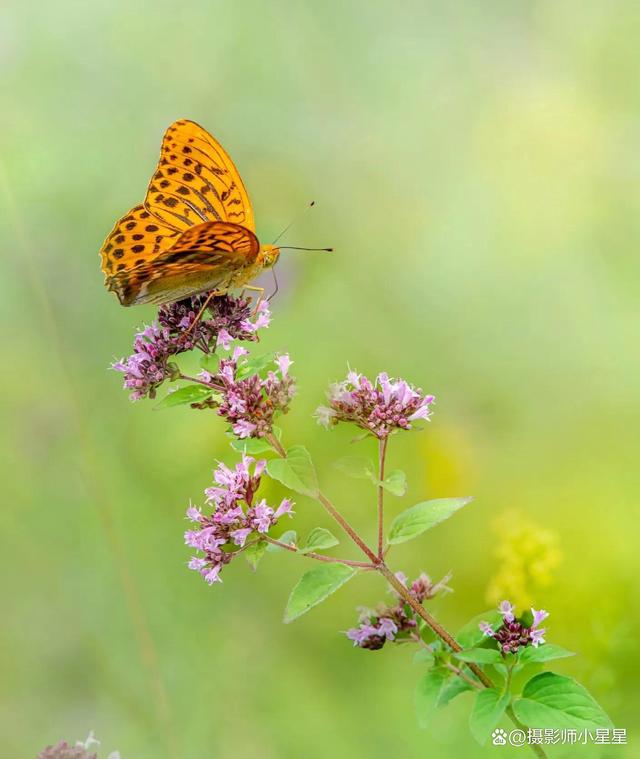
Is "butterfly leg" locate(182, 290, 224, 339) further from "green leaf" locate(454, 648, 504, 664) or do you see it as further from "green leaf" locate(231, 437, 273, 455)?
"green leaf" locate(454, 648, 504, 664)

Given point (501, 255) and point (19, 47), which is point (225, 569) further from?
point (19, 47)

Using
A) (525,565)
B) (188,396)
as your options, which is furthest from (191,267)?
(525,565)

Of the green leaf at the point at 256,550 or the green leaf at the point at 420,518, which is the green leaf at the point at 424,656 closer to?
the green leaf at the point at 420,518

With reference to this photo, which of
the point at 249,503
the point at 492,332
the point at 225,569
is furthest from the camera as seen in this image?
the point at 492,332

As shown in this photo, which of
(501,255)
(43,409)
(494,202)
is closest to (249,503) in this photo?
(43,409)

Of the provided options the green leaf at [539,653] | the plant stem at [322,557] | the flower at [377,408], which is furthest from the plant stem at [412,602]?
the flower at [377,408]
